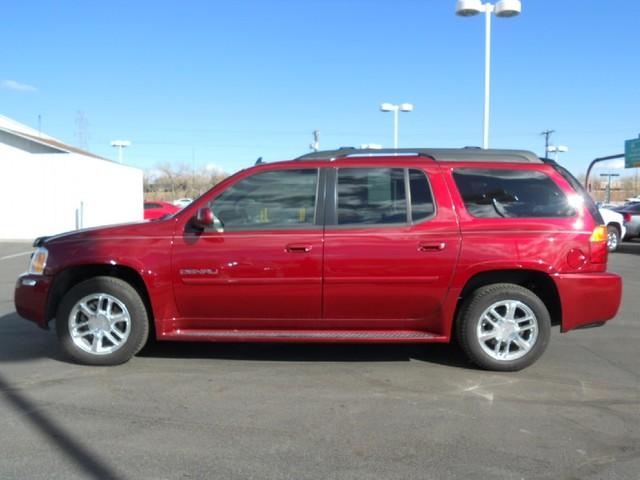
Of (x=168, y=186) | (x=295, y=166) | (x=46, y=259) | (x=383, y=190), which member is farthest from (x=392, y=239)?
(x=168, y=186)

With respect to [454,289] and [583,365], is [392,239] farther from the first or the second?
[583,365]

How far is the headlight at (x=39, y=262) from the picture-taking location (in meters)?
4.90

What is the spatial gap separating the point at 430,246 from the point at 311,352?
1.62 meters

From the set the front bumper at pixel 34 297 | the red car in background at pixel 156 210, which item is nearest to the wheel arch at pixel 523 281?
the front bumper at pixel 34 297

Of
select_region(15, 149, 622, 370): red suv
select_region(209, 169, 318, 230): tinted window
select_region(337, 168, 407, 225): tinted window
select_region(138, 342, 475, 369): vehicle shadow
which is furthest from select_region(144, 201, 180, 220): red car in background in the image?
select_region(337, 168, 407, 225): tinted window

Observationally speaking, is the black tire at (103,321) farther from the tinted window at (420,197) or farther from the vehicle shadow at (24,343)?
the tinted window at (420,197)

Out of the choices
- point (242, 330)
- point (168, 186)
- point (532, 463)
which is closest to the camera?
point (532, 463)

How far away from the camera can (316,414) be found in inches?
154

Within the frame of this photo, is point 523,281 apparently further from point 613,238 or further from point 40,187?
point 40,187

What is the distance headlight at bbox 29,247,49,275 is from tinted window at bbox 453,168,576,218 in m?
3.67

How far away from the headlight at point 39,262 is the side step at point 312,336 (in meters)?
1.22

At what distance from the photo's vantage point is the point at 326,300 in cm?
472

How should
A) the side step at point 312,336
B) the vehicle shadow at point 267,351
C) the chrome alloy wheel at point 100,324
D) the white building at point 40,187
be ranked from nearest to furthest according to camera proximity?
the side step at point 312,336
the chrome alloy wheel at point 100,324
the vehicle shadow at point 267,351
the white building at point 40,187

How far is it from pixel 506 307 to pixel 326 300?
60.8 inches
